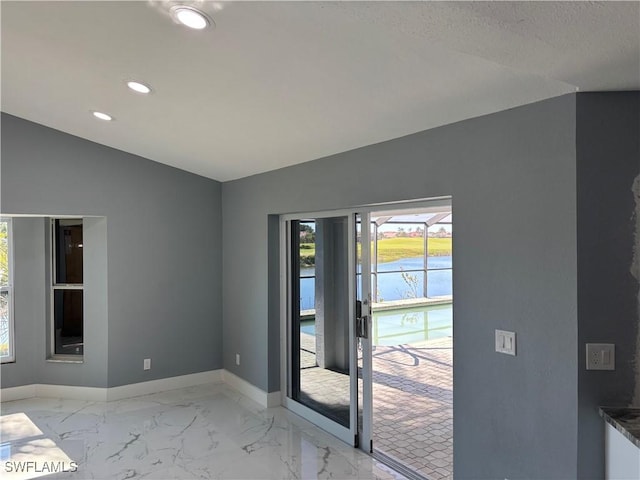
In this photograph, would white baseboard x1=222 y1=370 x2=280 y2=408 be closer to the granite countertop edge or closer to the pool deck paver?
the pool deck paver

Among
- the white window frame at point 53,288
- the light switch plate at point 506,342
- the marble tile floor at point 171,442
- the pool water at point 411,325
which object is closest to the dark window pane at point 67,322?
the white window frame at point 53,288

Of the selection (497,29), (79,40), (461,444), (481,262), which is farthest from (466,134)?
(79,40)

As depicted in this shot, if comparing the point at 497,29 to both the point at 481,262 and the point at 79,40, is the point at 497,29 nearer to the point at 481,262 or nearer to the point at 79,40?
the point at 481,262

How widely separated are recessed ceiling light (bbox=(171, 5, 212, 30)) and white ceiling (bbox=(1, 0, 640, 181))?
5 cm

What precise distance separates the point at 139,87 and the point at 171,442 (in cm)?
272

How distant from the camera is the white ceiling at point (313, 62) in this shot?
1.45m

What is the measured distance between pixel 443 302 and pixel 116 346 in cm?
789

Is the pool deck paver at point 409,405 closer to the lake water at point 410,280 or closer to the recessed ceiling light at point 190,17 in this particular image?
the recessed ceiling light at point 190,17

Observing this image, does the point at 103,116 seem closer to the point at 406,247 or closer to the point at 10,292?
the point at 10,292

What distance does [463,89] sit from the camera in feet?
7.29

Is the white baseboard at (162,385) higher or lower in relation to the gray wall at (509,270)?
lower

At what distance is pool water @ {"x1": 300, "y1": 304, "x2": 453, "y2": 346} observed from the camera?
743cm

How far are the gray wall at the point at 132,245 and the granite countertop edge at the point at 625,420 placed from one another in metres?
4.12

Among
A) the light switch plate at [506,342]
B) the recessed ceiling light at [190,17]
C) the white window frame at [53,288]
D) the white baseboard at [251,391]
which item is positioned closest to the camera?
the recessed ceiling light at [190,17]
